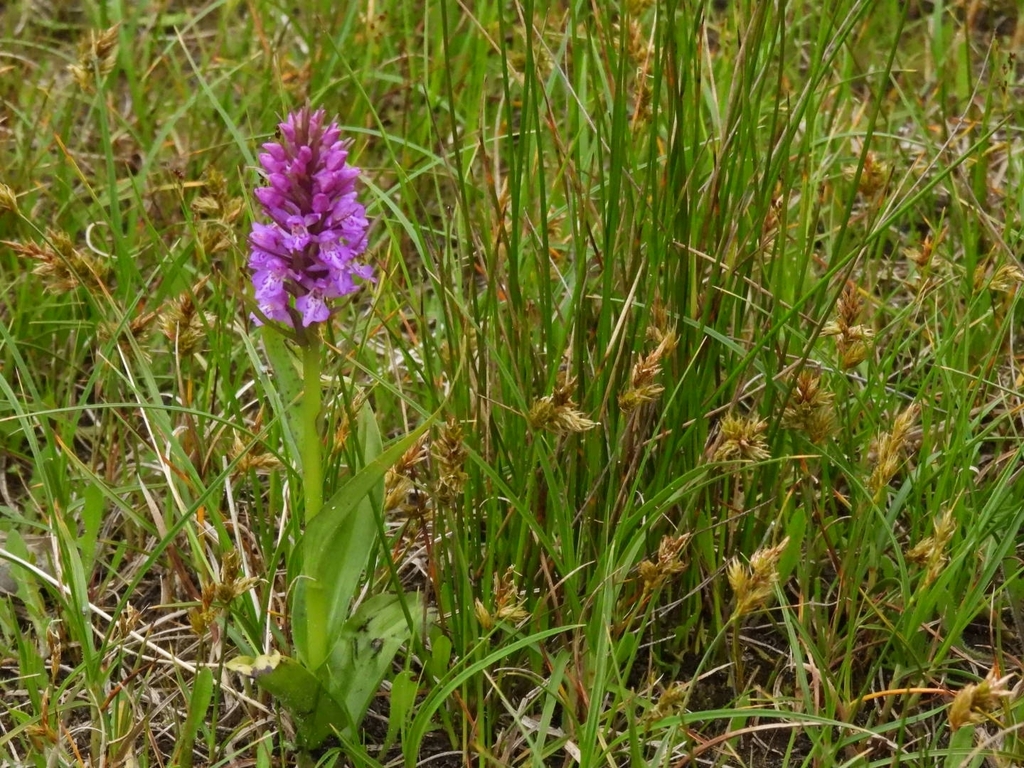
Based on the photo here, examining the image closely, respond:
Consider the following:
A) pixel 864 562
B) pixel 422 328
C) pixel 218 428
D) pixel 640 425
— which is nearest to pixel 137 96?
pixel 218 428

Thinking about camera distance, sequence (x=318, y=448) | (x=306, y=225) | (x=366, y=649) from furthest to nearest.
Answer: (x=366, y=649)
(x=318, y=448)
(x=306, y=225)

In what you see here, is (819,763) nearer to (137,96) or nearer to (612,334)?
(612,334)

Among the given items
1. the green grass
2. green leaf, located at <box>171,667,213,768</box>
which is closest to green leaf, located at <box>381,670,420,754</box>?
the green grass

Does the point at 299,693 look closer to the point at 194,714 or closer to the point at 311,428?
the point at 194,714

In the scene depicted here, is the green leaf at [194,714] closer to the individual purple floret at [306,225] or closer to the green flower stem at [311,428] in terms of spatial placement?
the green flower stem at [311,428]

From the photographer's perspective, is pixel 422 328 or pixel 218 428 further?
pixel 218 428

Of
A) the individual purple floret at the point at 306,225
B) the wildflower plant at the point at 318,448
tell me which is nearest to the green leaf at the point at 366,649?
the wildflower plant at the point at 318,448

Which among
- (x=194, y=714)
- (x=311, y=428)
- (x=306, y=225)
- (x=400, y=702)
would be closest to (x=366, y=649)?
(x=400, y=702)
